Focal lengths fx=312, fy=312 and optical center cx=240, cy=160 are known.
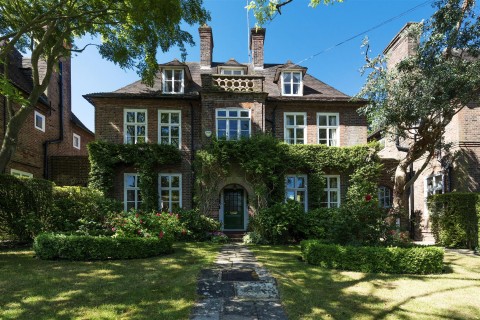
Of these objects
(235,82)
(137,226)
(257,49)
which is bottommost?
(137,226)

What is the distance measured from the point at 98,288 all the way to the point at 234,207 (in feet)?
34.5

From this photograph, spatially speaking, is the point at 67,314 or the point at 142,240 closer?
the point at 67,314

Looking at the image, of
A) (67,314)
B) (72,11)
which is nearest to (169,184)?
(72,11)

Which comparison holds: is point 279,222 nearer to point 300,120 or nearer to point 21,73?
point 300,120

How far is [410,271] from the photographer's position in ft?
24.9

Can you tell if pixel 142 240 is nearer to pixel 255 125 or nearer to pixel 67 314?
pixel 67 314

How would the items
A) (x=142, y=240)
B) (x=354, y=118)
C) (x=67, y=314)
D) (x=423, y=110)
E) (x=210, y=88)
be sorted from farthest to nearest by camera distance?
(x=354, y=118)
(x=210, y=88)
(x=423, y=110)
(x=142, y=240)
(x=67, y=314)

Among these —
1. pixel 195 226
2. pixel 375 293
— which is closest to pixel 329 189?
pixel 195 226

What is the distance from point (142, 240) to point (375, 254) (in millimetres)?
6293

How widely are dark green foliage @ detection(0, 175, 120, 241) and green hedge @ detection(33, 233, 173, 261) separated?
1.04 meters

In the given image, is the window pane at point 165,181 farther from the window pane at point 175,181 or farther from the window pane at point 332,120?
the window pane at point 332,120

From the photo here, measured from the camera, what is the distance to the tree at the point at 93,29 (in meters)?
9.47

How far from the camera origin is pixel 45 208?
37.9 feet

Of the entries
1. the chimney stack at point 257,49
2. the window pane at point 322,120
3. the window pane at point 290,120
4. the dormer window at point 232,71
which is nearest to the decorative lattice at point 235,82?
the dormer window at point 232,71
